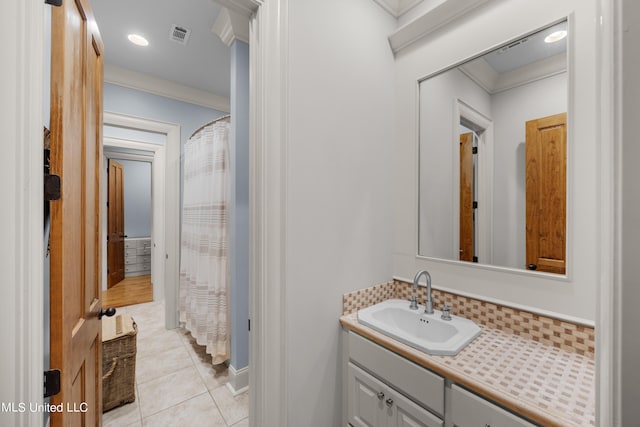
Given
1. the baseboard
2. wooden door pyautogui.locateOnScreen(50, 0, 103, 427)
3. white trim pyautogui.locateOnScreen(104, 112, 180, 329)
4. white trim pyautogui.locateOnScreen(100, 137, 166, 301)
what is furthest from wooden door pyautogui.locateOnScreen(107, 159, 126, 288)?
wooden door pyautogui.locateOnScreen(50, 0, 103, 427)

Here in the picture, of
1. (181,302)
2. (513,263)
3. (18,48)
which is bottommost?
(181,302)

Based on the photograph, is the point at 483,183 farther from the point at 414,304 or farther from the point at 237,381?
the point at 237,381

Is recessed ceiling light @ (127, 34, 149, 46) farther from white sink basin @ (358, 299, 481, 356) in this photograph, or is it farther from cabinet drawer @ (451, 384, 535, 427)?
cabinet drawer @ (451, 384, 535, 427)

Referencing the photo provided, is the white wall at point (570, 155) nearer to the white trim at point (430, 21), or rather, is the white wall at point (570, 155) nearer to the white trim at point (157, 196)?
the white trim at point (430, 21)

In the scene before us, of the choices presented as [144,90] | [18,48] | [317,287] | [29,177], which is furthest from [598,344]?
[144,90]

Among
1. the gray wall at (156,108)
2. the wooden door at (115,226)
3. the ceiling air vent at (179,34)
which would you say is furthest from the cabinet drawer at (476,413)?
the wooden door at (115,226)

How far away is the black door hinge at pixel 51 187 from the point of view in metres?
0.71

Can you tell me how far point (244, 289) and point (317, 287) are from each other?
967 millimetres

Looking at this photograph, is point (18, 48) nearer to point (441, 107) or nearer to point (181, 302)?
point (441, 107)

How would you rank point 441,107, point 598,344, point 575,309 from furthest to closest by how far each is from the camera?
1. point 441,107
2. point 575,309
3. point 598,344

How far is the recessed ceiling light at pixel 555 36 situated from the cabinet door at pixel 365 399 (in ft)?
5.36

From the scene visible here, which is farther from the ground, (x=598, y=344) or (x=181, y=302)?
(x=598, y=344)

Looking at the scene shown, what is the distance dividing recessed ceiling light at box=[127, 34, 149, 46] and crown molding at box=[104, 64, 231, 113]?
565 millimetres

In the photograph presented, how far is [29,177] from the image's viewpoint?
0.63 metres
